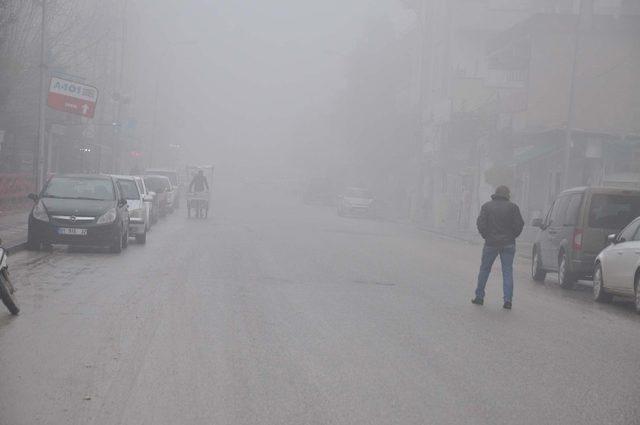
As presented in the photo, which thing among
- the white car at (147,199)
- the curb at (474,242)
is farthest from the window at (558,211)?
the white car at (147,199)

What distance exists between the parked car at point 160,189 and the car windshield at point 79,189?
52.8ft

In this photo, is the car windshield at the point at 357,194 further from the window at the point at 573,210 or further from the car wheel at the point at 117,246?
the window at the point at 573,210

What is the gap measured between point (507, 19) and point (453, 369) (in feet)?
176

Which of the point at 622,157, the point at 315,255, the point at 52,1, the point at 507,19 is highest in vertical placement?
the point at 507,19

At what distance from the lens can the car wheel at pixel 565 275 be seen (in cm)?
1853

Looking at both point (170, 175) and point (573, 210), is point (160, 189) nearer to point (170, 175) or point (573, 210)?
point (170, 175)

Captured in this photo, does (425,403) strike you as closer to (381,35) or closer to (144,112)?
(381,35)

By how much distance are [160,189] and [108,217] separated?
19156 millimetres

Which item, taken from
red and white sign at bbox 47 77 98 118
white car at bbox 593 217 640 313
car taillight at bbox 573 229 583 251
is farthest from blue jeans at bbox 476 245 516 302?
red and white sign at bbox 47 77 98 118

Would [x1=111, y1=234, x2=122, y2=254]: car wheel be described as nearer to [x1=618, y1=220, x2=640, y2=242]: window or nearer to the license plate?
the license plate

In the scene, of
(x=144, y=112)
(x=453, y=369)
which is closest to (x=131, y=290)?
(x=453, y=369)

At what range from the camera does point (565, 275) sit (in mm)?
18609

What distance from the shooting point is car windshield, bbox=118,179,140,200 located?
26062mm

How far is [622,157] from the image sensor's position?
117ft
